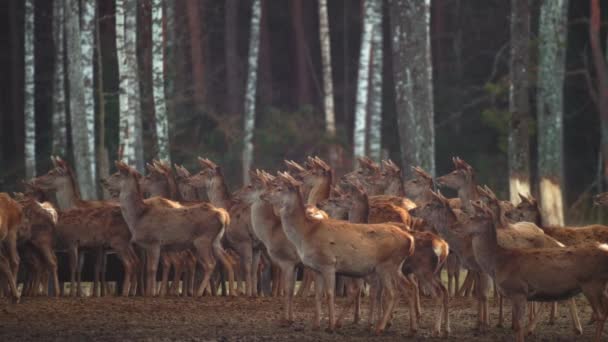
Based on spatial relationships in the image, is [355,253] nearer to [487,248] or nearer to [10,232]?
[487,248]

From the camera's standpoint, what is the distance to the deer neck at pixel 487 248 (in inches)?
580

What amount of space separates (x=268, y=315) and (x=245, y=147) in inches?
848

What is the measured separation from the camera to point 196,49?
42.3 meters

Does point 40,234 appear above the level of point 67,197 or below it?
below

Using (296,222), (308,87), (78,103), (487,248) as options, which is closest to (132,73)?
(78,103)

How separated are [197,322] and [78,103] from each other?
1367cm

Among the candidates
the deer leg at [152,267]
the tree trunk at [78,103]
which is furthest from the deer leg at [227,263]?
the tree trunk at [78,103]

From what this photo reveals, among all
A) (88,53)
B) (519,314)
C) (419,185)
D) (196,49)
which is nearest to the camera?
(519,314)

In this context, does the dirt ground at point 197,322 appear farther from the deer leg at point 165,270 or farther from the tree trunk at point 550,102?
the tree trunk at point 550,102

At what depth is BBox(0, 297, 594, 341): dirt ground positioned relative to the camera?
1441cm

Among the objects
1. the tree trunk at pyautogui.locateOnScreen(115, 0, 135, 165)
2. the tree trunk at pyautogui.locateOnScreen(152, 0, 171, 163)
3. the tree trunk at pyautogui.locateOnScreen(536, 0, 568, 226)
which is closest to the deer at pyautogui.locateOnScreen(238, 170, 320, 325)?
the tree trunk at pyautogui.locateOnScreen(115, 0, 135, 165)

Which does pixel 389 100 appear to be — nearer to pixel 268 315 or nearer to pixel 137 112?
pixel 137 112

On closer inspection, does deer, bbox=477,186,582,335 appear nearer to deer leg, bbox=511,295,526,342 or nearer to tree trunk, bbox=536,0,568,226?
deer leg, bbox=511,295,526,342

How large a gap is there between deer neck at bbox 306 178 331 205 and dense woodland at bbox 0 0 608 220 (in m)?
7.65
